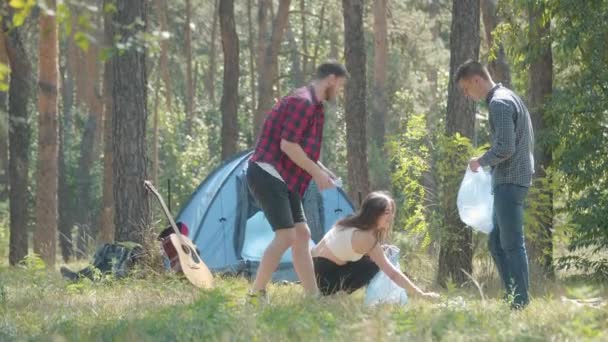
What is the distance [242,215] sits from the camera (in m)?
13.8

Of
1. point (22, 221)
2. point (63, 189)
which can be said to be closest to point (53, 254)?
point (22, 221)

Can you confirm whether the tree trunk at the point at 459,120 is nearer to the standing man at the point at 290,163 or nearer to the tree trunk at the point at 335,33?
the standing man at the point at 290,163

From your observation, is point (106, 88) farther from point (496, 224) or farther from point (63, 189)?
point (496, 224)

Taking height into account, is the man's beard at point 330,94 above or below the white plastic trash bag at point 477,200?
above

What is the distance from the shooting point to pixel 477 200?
28.7 feet

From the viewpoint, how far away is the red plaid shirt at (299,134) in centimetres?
838

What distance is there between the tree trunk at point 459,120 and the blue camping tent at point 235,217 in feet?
6.47

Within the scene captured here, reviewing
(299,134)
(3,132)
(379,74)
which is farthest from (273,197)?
(379,74)

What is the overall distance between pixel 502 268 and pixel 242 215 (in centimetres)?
593

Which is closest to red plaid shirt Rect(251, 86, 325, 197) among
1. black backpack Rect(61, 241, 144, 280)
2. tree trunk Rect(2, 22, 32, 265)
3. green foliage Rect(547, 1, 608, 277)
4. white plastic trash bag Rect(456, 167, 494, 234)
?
white plastic trash bag Rect(456, 167, 494, 234)

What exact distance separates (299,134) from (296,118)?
4.5 inches

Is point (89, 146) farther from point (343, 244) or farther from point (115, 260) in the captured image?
point (343, 244)

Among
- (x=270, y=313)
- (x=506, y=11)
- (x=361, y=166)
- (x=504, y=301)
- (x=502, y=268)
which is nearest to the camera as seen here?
(x=270, y=313)

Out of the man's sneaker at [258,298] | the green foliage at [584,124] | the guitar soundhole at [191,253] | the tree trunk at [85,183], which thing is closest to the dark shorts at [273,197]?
the man's sneaker at [258,298]
